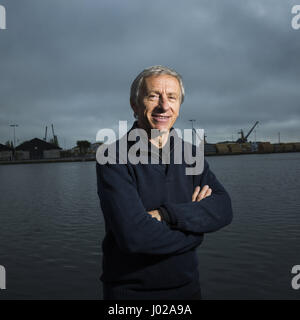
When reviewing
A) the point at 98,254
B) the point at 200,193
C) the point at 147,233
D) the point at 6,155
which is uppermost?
the point at 6,155

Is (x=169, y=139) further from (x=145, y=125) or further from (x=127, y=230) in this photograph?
(x=127, y=230)

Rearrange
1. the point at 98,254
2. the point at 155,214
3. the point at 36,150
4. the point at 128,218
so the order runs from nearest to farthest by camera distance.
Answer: the point at 128,218, the point at 155,214, the point at 98,254, the point at 36,150

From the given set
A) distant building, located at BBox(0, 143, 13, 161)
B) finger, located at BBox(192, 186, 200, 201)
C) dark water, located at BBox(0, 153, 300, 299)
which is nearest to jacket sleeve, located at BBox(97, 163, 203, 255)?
finger, located at BBox(192, 186, 200, 201)

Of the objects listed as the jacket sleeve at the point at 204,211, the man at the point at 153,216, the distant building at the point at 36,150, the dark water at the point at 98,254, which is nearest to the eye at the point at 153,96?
the man at the point at 153,216

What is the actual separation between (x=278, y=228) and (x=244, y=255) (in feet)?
9.25

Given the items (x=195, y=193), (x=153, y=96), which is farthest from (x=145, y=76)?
(x=195, y=193)

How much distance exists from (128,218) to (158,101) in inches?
28.9

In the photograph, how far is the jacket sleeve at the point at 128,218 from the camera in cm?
185

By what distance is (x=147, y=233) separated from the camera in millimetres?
1877

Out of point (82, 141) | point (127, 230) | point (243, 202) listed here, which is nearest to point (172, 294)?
point (127, 230)

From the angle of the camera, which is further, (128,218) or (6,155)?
(6,155)

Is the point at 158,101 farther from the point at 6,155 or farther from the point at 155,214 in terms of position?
the point at 6,155

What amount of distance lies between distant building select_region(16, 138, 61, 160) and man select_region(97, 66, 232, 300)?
347ft

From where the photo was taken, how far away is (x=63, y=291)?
5656mm
